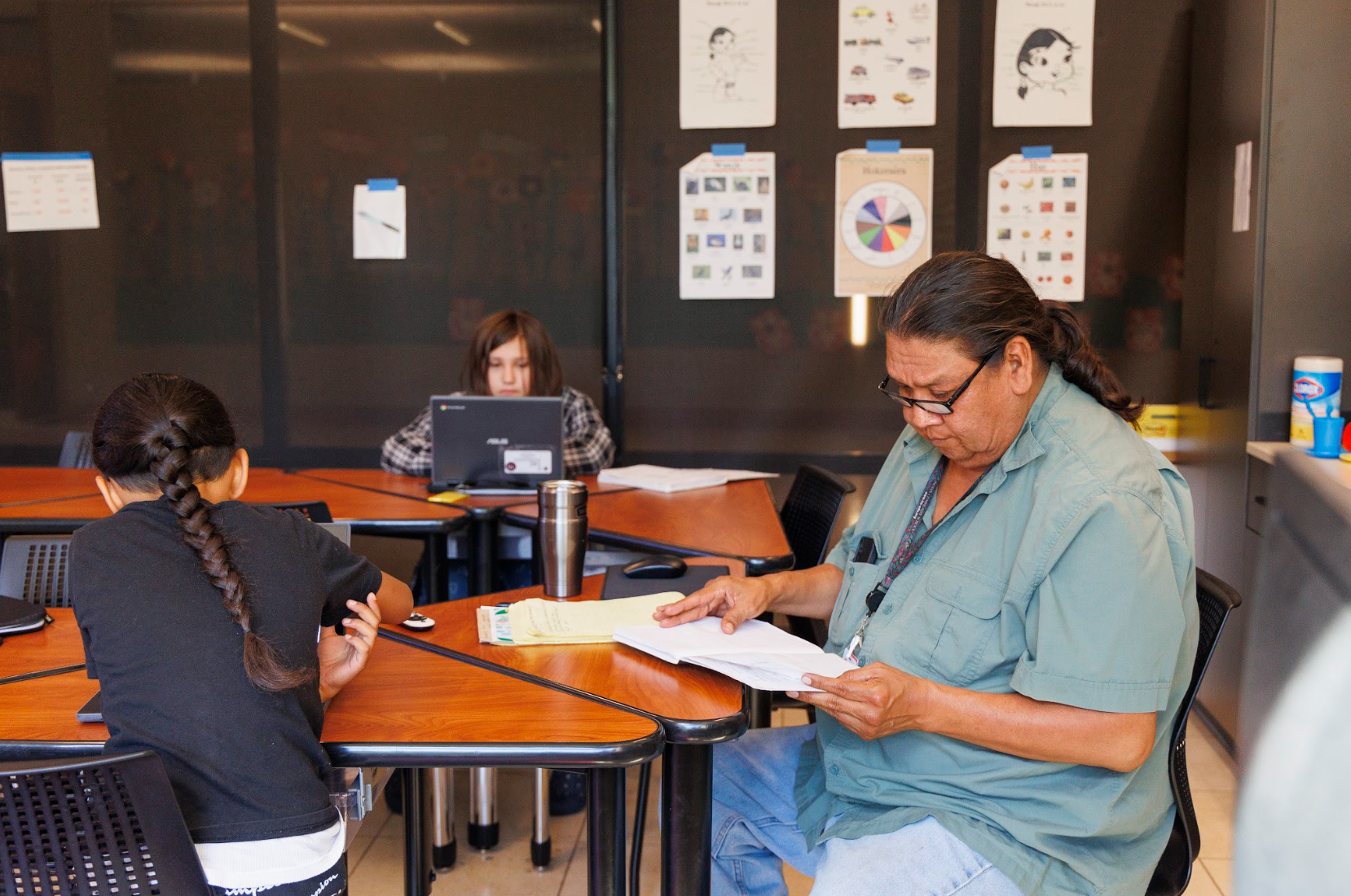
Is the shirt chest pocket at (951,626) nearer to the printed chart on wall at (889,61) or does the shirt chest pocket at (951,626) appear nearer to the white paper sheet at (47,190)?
the printed chart on wall at (889,61)

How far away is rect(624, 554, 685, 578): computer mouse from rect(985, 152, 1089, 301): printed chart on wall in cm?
260

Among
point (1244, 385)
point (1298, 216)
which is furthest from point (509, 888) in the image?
point (1298, 216)

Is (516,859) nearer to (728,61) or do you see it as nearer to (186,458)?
(186,458)

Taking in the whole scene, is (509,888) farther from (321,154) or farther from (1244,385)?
(321,154)

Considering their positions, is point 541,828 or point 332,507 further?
point 332,507

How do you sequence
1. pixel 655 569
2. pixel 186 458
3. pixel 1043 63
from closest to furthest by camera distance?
pixel 186 458
pixel 655 569
pixel 1043 63

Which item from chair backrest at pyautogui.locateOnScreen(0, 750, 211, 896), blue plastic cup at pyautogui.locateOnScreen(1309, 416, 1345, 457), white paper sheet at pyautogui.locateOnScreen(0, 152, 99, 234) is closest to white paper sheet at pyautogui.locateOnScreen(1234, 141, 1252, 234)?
blue plastic cup at pyautogui.locateOnScreen(1309, 416, 1345, 457)

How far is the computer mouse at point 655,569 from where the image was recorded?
1966mm

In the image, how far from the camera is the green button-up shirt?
51.4 inches

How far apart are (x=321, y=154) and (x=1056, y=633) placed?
3824 millimetres

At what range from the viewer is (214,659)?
3.98 ft

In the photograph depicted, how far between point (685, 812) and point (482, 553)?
1.45 meters

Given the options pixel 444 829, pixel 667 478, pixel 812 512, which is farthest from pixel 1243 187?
pixel 444 829

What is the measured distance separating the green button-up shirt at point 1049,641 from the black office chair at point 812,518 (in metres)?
1.10
